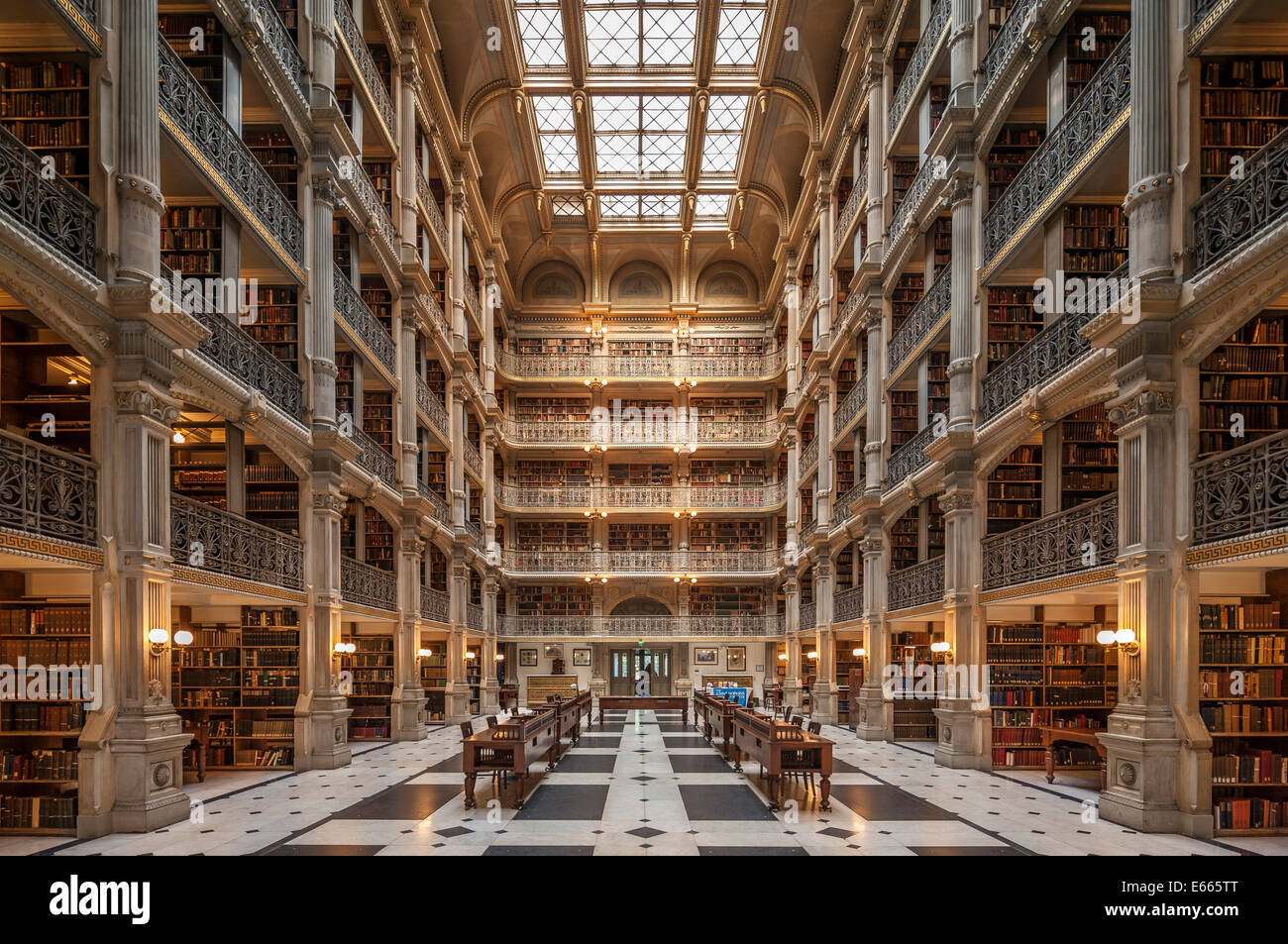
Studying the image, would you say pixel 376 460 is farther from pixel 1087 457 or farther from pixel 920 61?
pixel 920 61

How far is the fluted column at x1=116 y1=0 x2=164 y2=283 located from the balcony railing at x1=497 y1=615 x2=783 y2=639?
72.0 ft

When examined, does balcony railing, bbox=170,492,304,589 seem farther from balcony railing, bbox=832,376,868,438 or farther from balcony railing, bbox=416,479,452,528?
balcony railing, bbox=832,376,868,438

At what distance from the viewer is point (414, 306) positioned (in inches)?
683

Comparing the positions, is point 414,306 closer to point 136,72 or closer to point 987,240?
point 136,72

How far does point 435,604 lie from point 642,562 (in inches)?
440

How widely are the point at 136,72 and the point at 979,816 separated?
10284 millimetres

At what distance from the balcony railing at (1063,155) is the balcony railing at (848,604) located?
8.10 meters

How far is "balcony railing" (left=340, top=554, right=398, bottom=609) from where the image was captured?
44.9 feet

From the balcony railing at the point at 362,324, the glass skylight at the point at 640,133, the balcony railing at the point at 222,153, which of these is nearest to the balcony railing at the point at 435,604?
the balcony railing at the point at 362,324

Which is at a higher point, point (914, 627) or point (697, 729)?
Result: point (914, 627)

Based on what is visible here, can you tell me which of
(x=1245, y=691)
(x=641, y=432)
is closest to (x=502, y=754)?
(x=1245, y=691)

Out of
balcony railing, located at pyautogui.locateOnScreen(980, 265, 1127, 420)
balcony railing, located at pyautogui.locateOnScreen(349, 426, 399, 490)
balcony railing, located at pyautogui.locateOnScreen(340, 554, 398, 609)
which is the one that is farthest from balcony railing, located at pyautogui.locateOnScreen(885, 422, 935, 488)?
balcony railing, located at pyautogui.locateOnScreen(340, 554, 398, 609)

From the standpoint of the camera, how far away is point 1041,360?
10359 mm

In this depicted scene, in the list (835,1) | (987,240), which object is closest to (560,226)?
(835,1)
